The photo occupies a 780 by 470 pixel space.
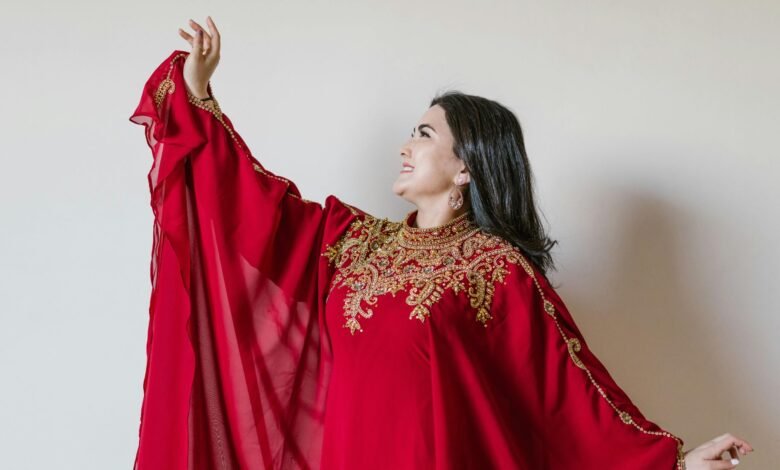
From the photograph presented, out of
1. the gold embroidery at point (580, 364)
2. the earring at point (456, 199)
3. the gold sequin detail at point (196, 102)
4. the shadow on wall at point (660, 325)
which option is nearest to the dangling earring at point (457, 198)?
the earring at point (456, 199)

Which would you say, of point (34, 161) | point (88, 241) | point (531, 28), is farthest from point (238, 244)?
point (531, 28)

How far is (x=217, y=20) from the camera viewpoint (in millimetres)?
2678

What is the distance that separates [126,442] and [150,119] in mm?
978

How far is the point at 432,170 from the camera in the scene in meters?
2.12

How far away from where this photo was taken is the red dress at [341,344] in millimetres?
1957

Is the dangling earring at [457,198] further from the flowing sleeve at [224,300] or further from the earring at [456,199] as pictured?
the flowing sleeve at [224,300]

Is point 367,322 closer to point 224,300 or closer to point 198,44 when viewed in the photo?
point 224,300

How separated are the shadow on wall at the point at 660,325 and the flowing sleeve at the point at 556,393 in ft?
2.28

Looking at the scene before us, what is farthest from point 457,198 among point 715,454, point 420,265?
point 715,454

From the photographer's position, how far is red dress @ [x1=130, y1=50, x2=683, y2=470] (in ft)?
6.42

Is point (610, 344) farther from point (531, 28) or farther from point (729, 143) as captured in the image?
point (531, 28)

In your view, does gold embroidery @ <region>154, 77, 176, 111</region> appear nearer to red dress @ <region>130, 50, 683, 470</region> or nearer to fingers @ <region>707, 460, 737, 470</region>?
red dress @ <region>130, 50, 683, 470</region>

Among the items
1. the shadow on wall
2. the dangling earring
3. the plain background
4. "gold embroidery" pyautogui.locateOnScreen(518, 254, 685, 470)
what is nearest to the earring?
the dangling earring

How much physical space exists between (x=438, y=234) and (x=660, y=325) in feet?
2.96
